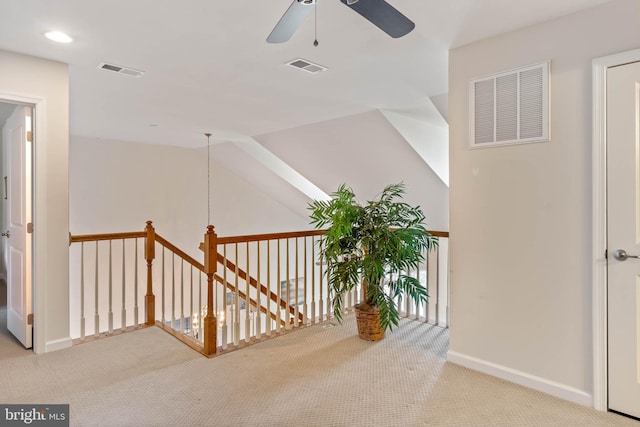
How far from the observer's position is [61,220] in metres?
2.97

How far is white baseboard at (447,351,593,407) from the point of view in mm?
2219

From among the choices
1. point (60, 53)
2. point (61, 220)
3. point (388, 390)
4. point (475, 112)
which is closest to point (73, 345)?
point (61, 220)

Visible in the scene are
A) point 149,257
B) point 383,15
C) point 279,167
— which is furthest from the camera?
point 279,167

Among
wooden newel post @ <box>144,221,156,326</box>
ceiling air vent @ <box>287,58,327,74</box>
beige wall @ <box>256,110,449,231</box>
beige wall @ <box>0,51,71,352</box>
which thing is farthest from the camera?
beige wall @ <box>256,110,449,231</box>

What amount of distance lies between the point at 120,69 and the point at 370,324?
9.80 ft

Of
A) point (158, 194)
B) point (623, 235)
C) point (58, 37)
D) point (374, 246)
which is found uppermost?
point (58, 37)

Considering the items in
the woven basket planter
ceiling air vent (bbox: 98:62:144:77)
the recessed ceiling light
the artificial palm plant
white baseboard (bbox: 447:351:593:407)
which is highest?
ceiling air vent (bbox: 98:62:144:77)

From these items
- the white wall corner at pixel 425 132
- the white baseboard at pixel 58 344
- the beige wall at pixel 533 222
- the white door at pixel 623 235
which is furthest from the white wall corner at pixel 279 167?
the white door at pixel 623 235

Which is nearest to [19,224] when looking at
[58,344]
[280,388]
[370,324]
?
[58,344]

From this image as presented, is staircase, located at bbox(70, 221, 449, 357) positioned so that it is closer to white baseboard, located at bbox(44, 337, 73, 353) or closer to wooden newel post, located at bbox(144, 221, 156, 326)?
wooden newel post, located at bbox(144, 221, 156, 326)

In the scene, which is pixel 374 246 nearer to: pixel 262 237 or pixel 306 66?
pixel 262 237

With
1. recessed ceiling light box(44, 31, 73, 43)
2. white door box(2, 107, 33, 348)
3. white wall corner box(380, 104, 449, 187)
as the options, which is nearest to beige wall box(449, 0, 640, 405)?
white wall corner box(380, 104, 449, 187)

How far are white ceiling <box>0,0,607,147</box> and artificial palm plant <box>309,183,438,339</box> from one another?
1.10 meters

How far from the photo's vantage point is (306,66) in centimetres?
306
